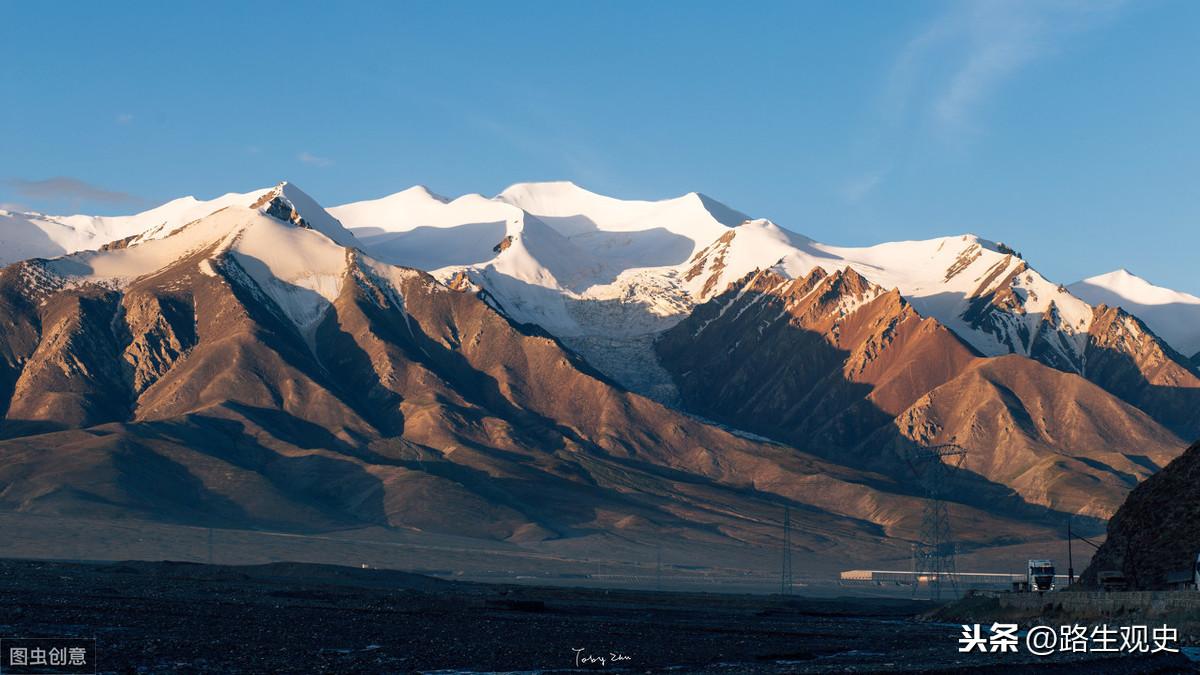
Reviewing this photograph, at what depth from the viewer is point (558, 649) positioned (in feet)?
312

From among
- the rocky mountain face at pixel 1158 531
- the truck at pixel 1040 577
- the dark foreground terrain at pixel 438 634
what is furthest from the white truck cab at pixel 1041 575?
the rocky mountain face at pixel 1158 531

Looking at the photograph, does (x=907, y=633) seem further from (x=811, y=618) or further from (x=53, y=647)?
(x=53, y=647)

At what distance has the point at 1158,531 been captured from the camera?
11631 centimetres

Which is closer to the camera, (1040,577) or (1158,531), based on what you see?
(1158,531)

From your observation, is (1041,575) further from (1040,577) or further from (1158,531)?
(1158,531)

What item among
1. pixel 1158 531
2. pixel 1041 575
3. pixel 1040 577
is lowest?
pixel 1040 577

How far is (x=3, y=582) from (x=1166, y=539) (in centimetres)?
9876

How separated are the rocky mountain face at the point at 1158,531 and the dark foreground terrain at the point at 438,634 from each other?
13.2 metres

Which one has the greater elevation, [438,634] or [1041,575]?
[1041,575]

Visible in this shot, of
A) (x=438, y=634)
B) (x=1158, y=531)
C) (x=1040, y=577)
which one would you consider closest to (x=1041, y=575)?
(x=1040, y=577)

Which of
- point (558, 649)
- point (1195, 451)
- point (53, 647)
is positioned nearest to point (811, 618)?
point (1195, 451)

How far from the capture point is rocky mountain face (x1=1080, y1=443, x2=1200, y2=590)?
112m

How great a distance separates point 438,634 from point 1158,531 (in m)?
49.0

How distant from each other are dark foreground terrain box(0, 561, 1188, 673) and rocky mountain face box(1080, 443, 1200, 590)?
1320 centimetres
